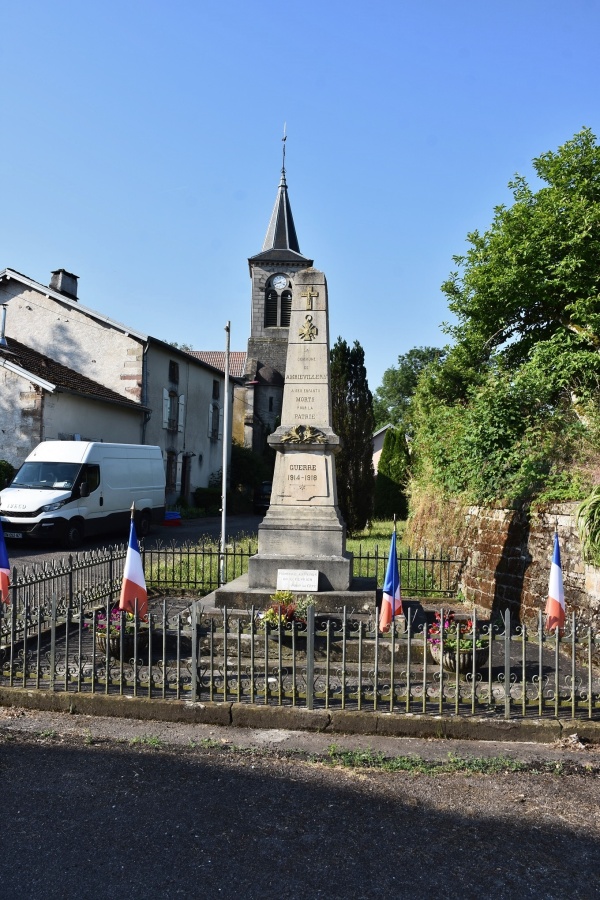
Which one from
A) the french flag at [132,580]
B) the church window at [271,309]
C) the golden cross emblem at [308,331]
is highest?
the church window at [271,309]

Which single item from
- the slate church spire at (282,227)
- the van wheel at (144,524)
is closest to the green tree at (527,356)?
the van wheel at (144,524)

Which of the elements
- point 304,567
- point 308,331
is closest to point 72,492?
point 308,331

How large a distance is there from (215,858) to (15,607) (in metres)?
3.71

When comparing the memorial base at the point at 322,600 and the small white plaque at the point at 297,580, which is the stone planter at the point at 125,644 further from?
the small white plaque at the point at 297,580

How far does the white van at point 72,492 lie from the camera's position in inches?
614

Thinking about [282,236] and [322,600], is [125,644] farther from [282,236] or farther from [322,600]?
[282,236]

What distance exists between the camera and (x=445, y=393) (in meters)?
21.4

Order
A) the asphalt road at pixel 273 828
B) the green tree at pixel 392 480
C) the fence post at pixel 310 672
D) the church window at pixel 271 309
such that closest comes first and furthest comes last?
1. the asphalt road at pixel 273 828
2. the fence post at pixel 310 672
3. the green tree at pixel 392 480
4. the church window at pixel 271 309

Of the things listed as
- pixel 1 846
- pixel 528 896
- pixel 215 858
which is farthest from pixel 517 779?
pixel 1 846

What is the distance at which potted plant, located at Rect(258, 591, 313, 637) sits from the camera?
6.76 meters

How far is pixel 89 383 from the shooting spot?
25.3m

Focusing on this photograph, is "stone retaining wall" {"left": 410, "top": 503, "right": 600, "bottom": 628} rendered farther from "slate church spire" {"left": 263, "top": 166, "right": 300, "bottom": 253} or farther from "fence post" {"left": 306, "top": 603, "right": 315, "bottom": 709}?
"slate church spire" {"left": 263, "top": 166, "right": 300, "bottom": 253}

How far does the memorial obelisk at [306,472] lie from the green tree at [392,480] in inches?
783

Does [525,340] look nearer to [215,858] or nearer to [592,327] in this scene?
[592,327]
